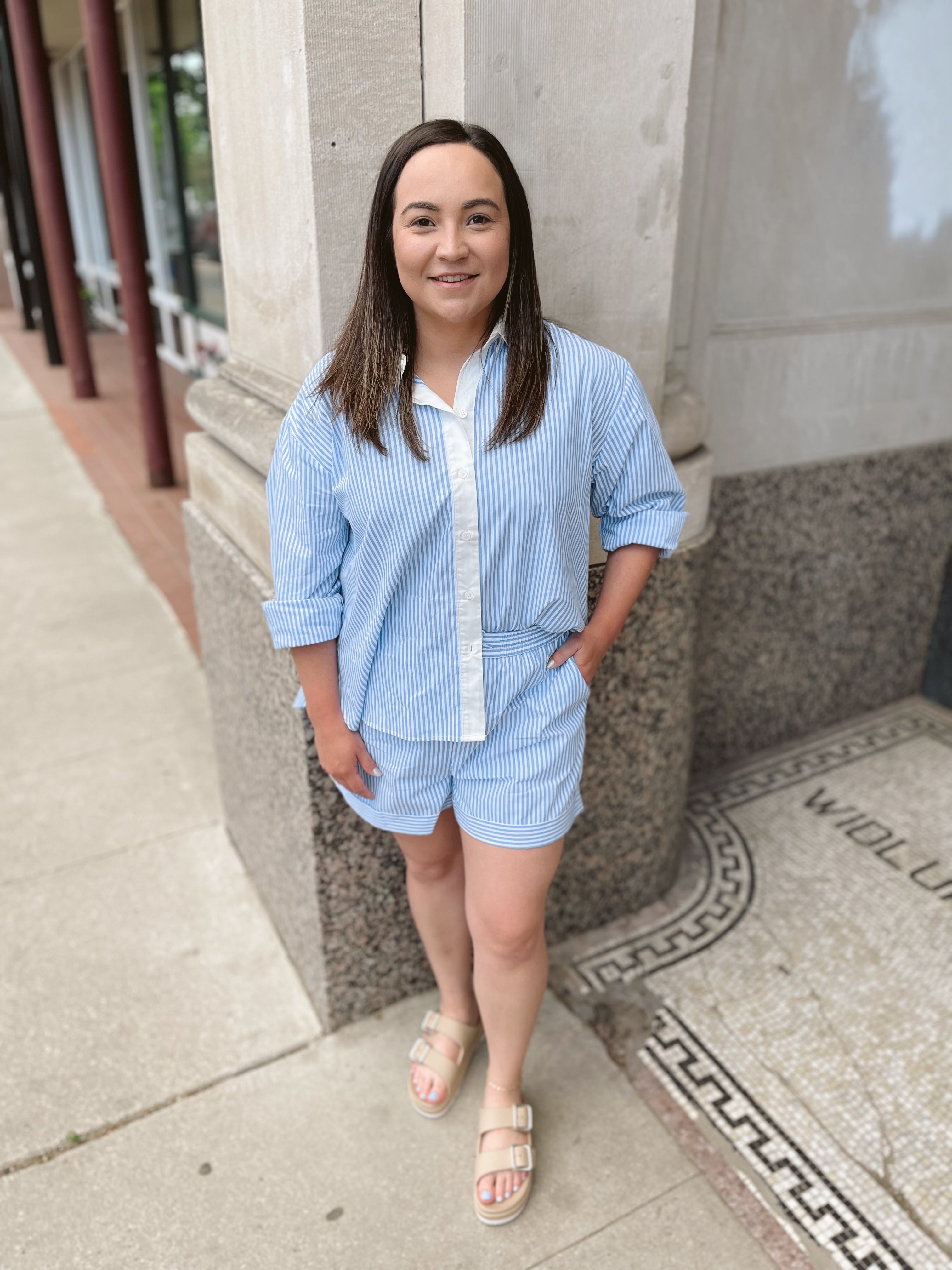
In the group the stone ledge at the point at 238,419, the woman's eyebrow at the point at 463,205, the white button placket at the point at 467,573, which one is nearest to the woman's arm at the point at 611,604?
the white button placket at the point at 467,573

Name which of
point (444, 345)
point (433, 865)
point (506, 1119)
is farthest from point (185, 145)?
point (506, 1119)

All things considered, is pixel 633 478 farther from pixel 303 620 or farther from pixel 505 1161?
pixel 505 1161

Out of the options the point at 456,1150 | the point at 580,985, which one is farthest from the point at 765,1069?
the point at 456,1150

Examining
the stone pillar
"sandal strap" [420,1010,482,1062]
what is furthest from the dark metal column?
"sandal strap" [420,1010,482,1062]

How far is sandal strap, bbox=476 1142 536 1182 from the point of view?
1.98 metres

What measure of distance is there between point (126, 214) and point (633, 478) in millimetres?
5172

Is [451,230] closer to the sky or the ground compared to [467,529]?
closer to the sky

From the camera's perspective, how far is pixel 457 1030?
2.26m

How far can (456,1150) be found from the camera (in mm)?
2107

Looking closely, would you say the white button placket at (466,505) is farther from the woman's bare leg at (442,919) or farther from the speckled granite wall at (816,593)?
the speckled granite wall at (816,593)

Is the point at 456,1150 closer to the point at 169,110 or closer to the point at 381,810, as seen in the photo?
the point at 381,810

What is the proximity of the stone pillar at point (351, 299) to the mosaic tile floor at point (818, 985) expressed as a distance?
0.75 ft

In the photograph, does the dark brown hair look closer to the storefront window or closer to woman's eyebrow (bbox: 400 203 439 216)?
woman's eyebrow (bbox: 400 203 439 216)

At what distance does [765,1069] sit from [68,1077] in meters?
1.63
